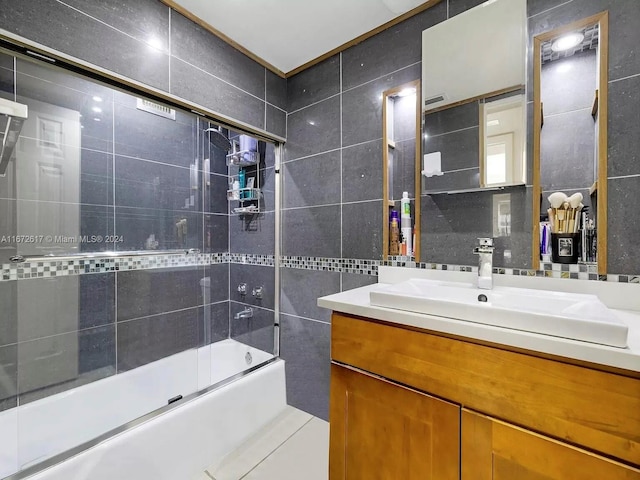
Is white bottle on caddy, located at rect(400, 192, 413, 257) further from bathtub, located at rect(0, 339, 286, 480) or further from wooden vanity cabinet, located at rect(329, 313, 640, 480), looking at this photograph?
bathtub, located at rect(0, 339, 286, 480)

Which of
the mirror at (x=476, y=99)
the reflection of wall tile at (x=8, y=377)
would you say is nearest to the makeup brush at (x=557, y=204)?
the mirror at (x=476, y=99)

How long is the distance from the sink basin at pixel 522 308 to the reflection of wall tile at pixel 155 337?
1.40m

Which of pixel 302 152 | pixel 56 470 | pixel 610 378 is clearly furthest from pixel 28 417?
pixel 610 378

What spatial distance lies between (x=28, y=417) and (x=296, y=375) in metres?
1.30

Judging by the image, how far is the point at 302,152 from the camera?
1.87m

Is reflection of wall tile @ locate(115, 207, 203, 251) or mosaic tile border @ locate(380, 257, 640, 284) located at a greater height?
reflection of wall tile @ locate(115, 207, 203, 251)

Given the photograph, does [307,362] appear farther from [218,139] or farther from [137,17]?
[137,17]

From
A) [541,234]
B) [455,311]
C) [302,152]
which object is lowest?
[455,311]

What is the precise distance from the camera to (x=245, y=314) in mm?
2172

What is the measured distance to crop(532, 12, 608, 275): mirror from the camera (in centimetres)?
99

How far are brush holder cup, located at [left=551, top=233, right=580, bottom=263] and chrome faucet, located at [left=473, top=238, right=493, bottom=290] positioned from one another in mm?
210

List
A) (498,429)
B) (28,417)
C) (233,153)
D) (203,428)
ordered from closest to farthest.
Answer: (498,429)
(28,417)
(203,428)
(233,153)

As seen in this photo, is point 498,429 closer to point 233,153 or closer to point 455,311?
point 455,311

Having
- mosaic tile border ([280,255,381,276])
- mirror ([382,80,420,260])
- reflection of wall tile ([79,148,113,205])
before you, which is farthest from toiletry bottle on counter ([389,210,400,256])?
reflection of wall tile ([79,148,113,205])
